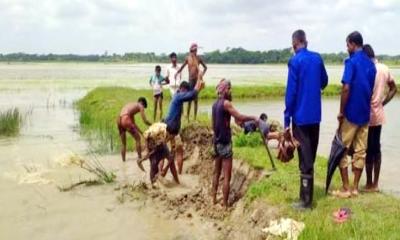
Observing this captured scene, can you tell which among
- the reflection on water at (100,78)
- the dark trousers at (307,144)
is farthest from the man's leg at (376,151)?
the reflection on water at (100,78)

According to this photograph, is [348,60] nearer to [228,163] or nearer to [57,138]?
[228,163]

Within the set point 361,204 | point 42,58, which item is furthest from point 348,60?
point 42,58

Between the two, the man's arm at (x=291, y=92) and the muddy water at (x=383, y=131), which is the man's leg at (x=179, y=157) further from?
the man's arm at (x=291, y=92)

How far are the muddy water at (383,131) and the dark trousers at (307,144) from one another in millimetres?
3100

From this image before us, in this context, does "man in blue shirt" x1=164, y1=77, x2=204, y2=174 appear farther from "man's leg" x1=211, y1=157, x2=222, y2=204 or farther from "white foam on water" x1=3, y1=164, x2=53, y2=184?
"white foam on water" x1=3, y1=164, x2=53, y2=184

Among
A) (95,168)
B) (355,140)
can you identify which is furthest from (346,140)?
(95,168)

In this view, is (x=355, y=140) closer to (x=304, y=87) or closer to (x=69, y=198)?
(x=304, y=87)

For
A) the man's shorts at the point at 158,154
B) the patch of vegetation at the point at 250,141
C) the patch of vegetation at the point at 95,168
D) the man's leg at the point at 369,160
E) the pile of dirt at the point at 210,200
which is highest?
the man's leg at the point at 369,160

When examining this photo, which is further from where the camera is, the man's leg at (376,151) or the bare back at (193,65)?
the bare back at (193,65)

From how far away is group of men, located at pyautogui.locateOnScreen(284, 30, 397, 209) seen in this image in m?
5.83

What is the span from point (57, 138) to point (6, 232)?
8.96 m

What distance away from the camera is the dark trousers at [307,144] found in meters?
5.96

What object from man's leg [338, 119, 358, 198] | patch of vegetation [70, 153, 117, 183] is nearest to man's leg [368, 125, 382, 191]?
man's leg [338, 119, 358, 198]

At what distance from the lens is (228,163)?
724 centimetres
